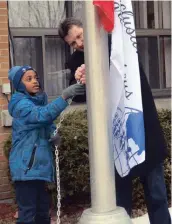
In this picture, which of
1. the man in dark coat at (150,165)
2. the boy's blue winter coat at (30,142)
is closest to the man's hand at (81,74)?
the man in dark coat at (150,165)

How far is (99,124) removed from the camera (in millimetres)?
2432

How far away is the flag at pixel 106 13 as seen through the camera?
2.45 m

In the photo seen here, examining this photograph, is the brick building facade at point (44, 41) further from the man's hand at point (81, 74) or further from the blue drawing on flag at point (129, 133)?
the blue drawing on flag at point (129, 133)

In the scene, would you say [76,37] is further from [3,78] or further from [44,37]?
[44,37]

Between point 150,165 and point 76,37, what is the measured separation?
1038 mm

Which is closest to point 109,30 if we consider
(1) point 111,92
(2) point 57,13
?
(1) point 111,92

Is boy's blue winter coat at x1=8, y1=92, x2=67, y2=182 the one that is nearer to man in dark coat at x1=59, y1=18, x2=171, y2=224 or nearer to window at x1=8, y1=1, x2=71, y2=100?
man in dark coat at x1=59, y1=18, x2=171, y2=224

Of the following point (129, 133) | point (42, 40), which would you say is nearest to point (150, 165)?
point (129, 133)

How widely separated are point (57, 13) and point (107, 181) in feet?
13.7

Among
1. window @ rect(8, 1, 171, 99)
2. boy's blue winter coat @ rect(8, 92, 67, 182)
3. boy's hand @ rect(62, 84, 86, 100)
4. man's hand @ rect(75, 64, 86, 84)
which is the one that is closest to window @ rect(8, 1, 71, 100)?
window @ rect(8, 1, 171, 99)

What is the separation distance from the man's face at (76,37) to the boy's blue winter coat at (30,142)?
1.74 feet

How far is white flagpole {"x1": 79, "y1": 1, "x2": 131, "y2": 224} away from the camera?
2.44 m

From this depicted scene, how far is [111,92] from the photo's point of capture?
2.55 m

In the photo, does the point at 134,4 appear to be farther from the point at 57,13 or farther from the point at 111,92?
the point at 111,92
